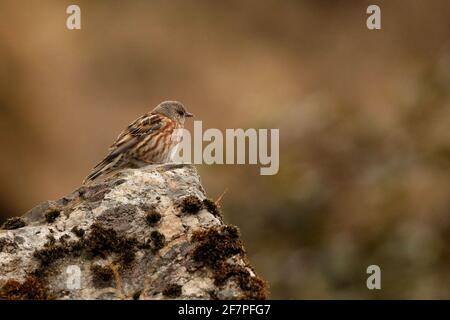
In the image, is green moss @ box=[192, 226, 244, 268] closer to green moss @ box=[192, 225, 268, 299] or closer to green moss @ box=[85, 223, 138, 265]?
green moss @ box=[192, 225, 268, 299]

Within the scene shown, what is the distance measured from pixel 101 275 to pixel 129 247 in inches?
19.6

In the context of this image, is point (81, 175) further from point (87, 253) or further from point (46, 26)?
point (87, 253)

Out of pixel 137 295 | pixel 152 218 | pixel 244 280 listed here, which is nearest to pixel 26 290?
pixel 137 295

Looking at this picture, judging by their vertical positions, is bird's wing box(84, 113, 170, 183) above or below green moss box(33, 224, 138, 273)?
above

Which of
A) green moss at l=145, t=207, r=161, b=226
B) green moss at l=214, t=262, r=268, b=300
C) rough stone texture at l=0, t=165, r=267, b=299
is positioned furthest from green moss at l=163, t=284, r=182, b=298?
green moss at l=145, t=207, r=161, b=226

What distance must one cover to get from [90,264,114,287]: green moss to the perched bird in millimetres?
2961

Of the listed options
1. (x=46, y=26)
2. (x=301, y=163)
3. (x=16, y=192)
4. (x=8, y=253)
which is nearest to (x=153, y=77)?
(x=46, y=26)

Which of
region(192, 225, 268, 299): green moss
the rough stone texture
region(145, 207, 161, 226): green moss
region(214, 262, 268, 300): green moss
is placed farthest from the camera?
region(145, 207, 161, 226): green moss

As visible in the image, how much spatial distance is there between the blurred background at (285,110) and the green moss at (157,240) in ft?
35.3

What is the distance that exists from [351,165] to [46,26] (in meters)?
14.0

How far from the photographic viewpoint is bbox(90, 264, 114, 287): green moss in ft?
29.3

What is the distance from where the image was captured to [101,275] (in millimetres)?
8961

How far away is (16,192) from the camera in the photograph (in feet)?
94.5

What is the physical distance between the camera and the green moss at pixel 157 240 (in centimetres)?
932
